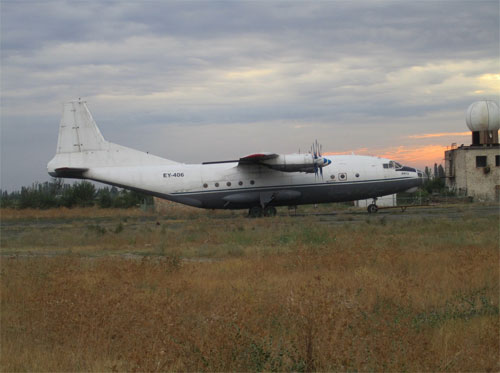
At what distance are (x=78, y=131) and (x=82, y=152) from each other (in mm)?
1440

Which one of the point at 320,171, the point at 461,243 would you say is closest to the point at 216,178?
the point at 320,171

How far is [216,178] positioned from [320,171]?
6622mm

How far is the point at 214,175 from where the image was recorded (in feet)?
109

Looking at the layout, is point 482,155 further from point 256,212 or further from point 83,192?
point 83,192

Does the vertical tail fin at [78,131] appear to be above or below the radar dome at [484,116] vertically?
below

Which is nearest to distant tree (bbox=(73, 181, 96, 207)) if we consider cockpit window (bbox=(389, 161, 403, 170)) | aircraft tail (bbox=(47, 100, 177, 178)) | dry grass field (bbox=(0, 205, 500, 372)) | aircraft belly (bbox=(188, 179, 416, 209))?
aircraft tail (bbox=(47, 100, 177, 178))

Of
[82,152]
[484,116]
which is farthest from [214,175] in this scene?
[484,116]

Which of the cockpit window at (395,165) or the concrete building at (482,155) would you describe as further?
the concrete building at (482,155)

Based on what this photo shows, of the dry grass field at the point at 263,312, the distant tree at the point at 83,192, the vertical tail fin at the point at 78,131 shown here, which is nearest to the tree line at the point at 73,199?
the distant tree at the point at 83,192

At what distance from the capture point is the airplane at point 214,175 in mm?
33125

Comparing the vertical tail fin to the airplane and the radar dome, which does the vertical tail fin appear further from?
the radar dome

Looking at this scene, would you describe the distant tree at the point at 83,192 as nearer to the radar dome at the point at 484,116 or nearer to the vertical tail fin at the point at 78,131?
the vertical tail fin at the point at 78,131

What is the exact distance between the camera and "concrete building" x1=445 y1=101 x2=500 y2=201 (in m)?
59.4

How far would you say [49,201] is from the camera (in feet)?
225
